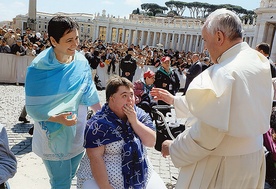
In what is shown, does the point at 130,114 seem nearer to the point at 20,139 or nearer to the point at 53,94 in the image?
the point at 53,94

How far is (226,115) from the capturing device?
170cm

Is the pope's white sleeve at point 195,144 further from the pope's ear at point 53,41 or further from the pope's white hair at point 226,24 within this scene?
the pope's ear at point 53,41

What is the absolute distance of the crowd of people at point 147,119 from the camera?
1754mm

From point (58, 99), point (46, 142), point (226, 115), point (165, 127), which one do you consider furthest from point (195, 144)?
point (165, 127)

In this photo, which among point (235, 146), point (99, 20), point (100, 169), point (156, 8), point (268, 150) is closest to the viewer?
point (235, 146)

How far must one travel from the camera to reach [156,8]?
392 feet

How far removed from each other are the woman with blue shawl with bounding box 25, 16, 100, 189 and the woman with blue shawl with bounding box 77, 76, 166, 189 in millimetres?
197

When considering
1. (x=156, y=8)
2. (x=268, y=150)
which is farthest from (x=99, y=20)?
(x=268, y=150)

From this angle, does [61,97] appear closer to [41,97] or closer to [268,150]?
[41,97]

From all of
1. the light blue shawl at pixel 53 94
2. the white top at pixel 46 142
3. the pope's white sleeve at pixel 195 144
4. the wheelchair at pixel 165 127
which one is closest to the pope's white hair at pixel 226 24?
the pope's white sleeve at pixel 195 144

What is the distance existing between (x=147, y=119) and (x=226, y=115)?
100 cm

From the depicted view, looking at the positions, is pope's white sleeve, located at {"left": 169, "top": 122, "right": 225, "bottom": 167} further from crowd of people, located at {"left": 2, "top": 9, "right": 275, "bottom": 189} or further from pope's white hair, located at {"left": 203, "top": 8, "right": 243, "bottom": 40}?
pope's white hair, located at {"left": 203, "top": 8, "right": 243, "bottom": 40}

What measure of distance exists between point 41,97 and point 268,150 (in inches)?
112

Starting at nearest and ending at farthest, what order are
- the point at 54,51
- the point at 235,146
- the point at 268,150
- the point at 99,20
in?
1. the point at 235,146
2. the point at 54,51
3. the point at 268,150
4. the point at 99,20
